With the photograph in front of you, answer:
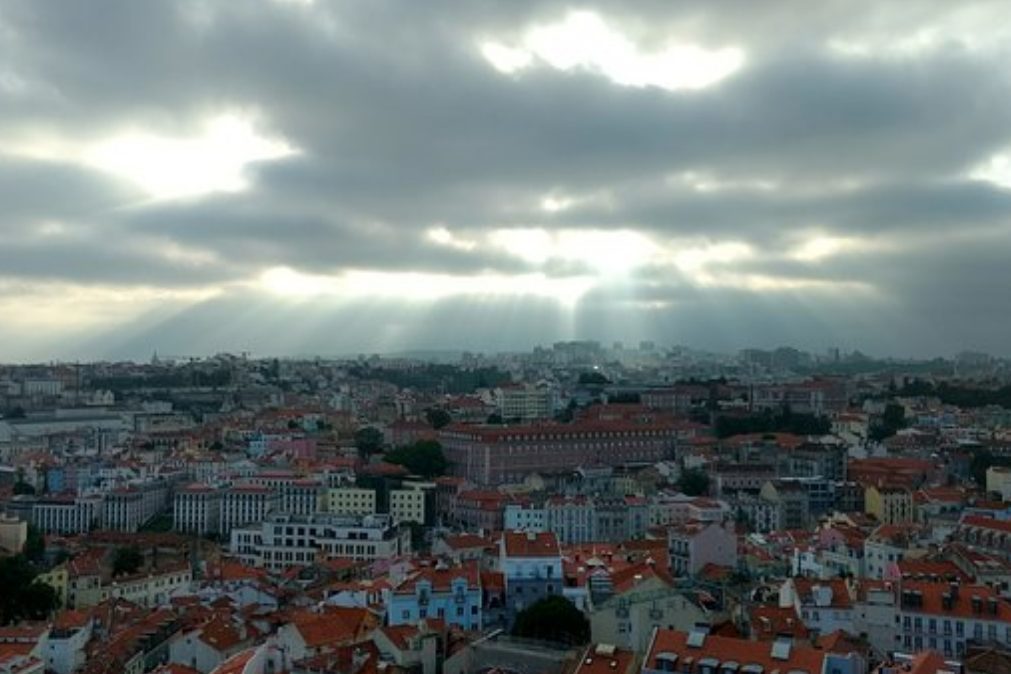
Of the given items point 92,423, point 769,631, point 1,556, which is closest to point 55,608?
point 1,556

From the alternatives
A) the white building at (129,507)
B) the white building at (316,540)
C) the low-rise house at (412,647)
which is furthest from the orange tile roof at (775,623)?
the white building at (129,507)

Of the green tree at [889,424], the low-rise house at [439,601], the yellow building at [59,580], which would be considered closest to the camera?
the low-rise house at [439,601]

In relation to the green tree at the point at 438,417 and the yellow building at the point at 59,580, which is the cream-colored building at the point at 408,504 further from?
the green tree at the point at 438,417

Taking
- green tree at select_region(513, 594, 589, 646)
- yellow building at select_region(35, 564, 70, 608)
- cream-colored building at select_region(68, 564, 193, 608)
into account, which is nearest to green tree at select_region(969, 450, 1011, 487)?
green tree at select_region(513, 594, 589, 646)

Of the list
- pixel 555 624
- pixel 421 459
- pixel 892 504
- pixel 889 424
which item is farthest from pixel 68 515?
pixel 889 424

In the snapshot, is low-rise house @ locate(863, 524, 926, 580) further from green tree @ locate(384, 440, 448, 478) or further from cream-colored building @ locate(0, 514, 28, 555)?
green tree @ locate(384, 440, 448, 478)

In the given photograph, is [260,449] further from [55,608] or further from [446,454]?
[55,608]

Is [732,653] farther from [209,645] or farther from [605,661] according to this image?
[209,645]
